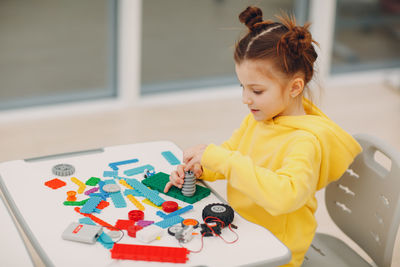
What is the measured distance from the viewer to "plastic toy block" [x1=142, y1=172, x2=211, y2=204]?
58.8 inches

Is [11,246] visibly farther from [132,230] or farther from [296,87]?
[296,87]

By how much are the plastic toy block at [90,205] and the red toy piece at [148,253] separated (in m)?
0.19

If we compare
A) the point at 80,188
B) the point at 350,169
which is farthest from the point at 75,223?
the point at 350,169

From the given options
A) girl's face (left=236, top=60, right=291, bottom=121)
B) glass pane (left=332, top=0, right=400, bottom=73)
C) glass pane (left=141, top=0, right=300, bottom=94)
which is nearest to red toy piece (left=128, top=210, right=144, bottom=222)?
girl's face (left=236, top=60, right=291, bottom=121)

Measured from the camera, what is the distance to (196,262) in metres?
1.23

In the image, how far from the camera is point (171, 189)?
153cm

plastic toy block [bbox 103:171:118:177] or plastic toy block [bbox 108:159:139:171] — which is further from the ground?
plastic toy block [bbox 108:159:139:171]

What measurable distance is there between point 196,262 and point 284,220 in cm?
37

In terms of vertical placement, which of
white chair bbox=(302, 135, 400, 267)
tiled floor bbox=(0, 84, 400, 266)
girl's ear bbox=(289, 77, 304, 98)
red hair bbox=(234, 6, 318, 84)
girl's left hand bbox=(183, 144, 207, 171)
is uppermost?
red hair bbox=(234, 6, 318, 84)

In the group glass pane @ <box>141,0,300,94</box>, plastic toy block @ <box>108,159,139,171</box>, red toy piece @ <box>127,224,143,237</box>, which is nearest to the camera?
red toy piece @ <box>127,224,143,237</box>

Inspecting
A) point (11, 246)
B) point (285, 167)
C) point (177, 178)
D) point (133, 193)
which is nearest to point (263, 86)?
point (285, 167)

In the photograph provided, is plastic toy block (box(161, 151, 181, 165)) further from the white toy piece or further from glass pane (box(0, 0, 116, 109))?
glass pane (box(0, 0, 116, 109))

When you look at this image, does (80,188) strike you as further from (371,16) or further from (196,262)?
(371,16)

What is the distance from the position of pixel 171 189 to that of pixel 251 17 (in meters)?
0.48
